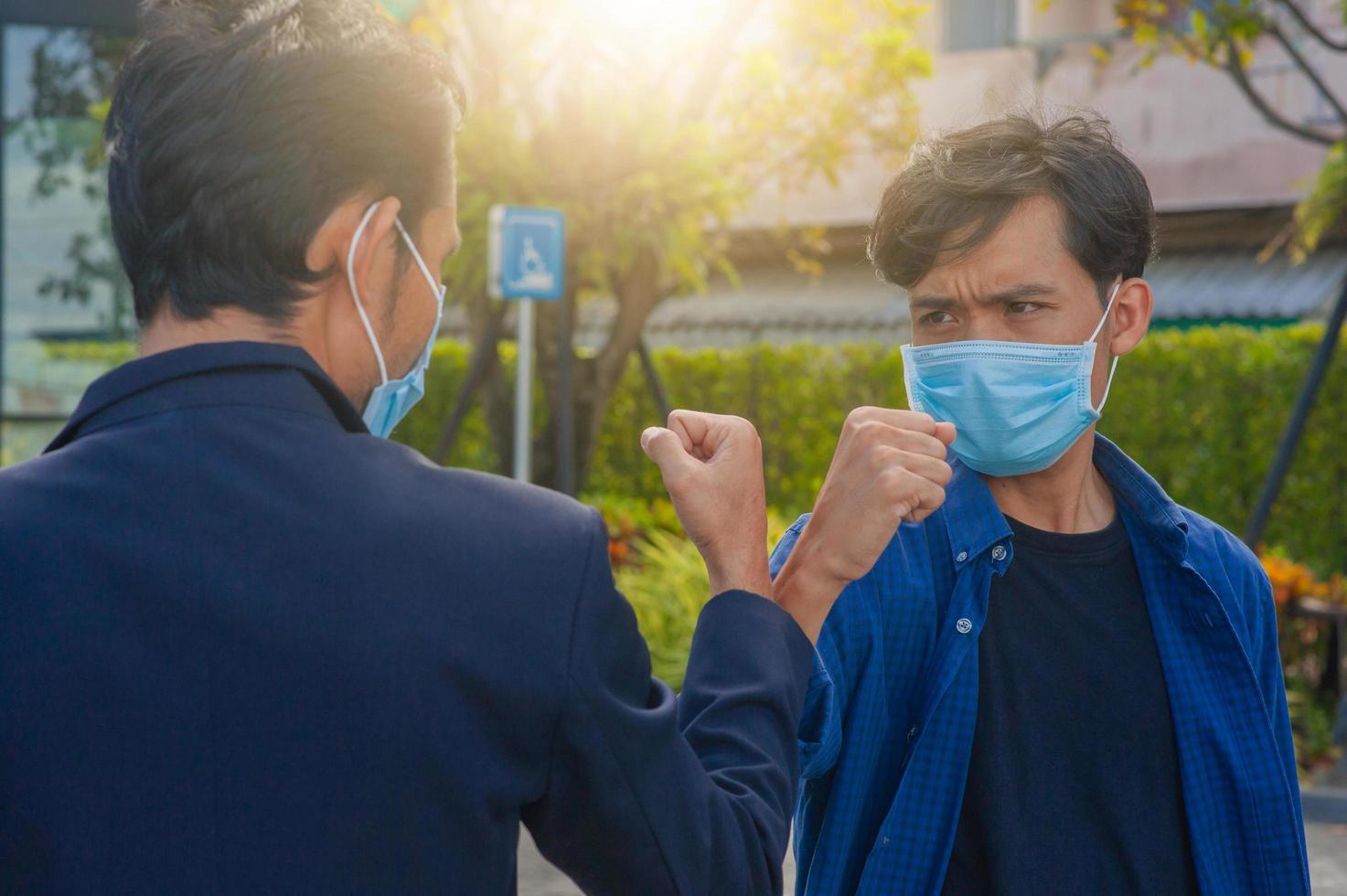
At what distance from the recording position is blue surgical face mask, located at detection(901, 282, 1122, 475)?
8.16 ft

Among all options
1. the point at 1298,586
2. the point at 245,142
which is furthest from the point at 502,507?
the point at 1298,586

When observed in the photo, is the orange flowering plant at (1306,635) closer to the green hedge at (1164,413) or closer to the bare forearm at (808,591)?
the green hedge at (1164,413)

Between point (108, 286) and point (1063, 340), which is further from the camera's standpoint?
point (108, 286)

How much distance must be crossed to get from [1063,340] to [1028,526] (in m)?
0.32

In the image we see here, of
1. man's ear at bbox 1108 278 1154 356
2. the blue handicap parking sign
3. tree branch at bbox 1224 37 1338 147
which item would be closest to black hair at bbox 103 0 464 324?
man's ear at bbox 1108 278 1154 356

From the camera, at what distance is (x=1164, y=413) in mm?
11219

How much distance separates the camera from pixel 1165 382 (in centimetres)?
1120

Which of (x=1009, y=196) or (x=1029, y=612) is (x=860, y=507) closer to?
(x=1029, y=612)

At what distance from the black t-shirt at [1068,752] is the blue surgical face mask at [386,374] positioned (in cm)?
96

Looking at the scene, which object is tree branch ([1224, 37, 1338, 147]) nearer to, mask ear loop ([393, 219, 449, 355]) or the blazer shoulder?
mask ear loop ([393, 219, 449, 355])

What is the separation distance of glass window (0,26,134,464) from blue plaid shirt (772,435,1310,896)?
9.71 meters

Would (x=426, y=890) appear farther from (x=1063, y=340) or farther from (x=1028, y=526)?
(x=1063, y=340)

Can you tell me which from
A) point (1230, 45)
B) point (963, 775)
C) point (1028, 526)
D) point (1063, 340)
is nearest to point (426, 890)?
point (963, 775)

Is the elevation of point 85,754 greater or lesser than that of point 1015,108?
lesser
